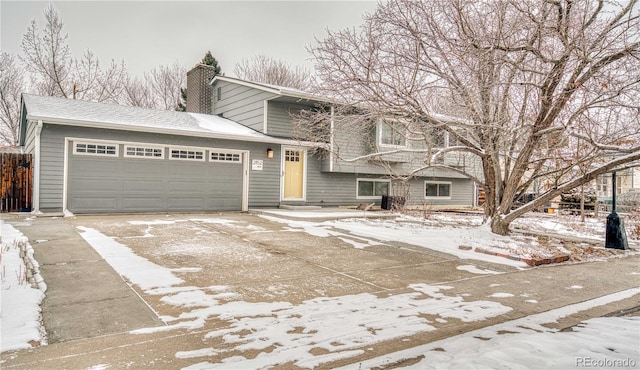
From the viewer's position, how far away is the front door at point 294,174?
13.5 meters

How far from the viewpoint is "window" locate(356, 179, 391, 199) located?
50.2ft

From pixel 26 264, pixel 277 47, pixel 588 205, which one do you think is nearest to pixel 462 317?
pixel 26 264

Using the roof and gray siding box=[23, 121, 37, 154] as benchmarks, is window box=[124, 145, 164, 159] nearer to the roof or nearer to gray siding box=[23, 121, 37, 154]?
the roof

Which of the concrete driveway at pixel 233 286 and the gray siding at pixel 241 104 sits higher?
the gray siding at pixel 241 104

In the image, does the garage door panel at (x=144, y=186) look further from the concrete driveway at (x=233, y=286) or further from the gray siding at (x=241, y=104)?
the gray siding at (x=241, y=104)

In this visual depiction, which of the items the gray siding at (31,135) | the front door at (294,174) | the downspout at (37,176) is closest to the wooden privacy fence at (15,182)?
the gray siding at (31,135)

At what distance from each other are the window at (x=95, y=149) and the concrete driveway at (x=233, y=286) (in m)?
2.70

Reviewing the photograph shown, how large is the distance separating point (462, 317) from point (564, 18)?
17.5ft

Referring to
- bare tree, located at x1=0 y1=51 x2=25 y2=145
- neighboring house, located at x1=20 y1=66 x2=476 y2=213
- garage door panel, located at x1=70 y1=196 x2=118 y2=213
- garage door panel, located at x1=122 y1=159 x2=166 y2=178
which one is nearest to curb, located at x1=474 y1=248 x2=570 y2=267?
neighboring house, located at x1=20 y1=66 x2=476 y2=213

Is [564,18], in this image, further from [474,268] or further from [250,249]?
[250,249]

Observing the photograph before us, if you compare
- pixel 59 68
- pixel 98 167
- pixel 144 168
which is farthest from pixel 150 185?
pixel 59 68

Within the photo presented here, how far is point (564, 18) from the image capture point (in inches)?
241

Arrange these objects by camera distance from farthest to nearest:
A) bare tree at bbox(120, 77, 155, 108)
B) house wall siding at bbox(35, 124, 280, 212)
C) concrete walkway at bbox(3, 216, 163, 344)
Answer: bare tree at bbox(120, 77, 155, 108), house wall siding at bbox(35, 124, 280, 212), concrete walkway at bbox(3, 216, 163, 344)

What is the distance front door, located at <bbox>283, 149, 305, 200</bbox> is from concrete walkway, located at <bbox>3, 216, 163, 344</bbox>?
800 cm
